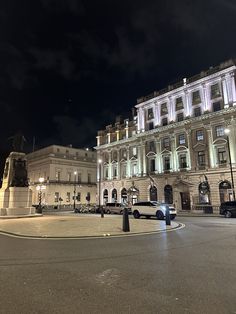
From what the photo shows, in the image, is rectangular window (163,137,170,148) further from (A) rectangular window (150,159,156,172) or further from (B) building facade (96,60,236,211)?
(A) rectangular window (150,159,156,172)

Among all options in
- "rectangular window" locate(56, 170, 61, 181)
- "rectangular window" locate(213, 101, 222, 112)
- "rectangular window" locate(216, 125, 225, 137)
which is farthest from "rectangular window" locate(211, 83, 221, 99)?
"rectangular window" locate(56, 170, 61, 181)

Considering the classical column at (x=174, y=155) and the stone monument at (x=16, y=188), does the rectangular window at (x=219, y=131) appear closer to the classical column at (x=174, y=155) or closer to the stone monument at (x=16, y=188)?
the classical column at (x=174, y=155)

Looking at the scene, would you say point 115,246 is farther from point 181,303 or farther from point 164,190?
point 164,190

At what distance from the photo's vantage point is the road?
4574mm

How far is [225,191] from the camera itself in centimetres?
3909

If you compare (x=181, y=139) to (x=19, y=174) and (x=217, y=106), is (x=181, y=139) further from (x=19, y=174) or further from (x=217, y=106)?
(x=19, y=174)

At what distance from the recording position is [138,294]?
5.12m

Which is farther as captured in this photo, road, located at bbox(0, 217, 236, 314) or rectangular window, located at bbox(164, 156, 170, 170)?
rectangular window, located at bbox(164, 156, 170, 170)

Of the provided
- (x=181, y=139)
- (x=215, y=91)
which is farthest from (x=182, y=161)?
(x=215, y=91)

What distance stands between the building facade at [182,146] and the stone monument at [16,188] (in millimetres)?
26300

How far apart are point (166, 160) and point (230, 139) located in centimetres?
1287

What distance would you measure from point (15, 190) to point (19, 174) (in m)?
2.05

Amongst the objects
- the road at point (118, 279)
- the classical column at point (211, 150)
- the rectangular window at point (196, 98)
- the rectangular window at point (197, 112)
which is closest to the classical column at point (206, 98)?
the rectangular window at point (197, 112)

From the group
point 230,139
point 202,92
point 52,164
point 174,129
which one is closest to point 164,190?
point 174,129
